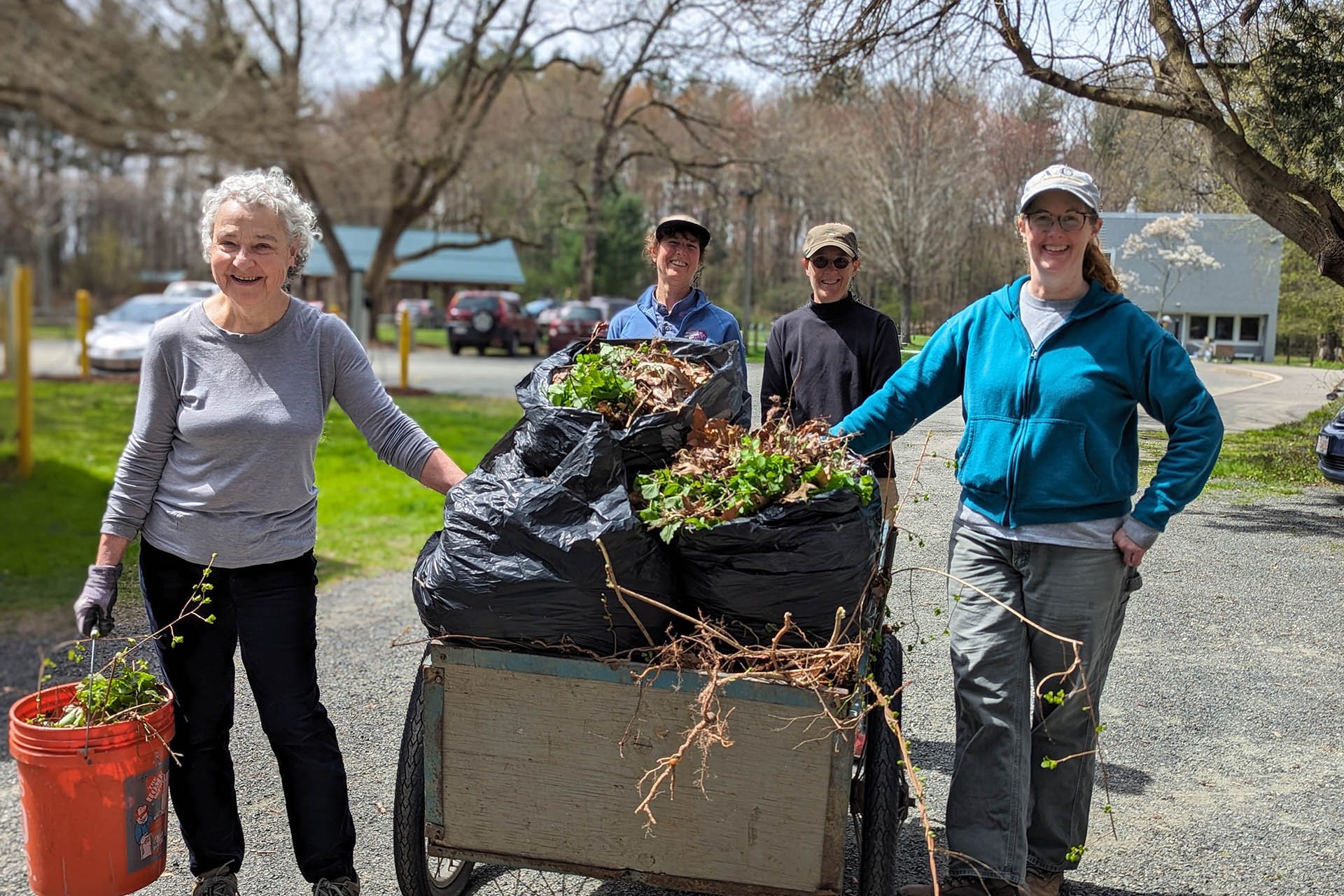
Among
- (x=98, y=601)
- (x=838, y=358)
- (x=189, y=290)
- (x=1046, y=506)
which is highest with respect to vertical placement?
(x=189, y=290)

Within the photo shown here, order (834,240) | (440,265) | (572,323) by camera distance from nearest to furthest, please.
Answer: (834,240)
(572,323)
(440,265)

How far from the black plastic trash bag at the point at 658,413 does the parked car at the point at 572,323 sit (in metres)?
22.8

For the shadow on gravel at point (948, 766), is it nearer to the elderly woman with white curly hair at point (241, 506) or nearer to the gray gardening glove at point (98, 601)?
the elderly woman with white curly hair at point (241, 506)

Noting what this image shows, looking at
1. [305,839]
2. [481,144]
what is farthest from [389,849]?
[481,144]

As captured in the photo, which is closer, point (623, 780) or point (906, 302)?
point (623, 780)

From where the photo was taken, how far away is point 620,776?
7.43 ft

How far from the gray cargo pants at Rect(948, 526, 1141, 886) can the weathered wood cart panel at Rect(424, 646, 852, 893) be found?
0.73m

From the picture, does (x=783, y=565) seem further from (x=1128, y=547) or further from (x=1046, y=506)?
(x=1128, y=547)

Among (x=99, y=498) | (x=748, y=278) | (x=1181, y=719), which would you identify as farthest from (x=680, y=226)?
(x=99, y=498)

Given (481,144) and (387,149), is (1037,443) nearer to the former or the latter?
(387,149)

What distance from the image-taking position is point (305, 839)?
Answer: 2785 millimetres

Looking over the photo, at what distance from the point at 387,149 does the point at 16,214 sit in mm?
10353

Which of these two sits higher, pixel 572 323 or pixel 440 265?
pixel 440 265

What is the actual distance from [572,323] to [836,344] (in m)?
23.5
